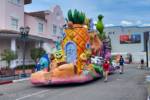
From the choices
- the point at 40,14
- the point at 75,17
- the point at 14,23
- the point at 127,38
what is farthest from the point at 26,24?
the point at 127,38

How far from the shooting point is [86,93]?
17391 millimetres

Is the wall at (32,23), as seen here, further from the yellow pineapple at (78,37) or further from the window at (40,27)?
the yellow pineapple at (78,37)

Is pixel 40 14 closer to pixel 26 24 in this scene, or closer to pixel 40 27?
pixel 40 27

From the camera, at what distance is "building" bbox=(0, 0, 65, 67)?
35.0 metres

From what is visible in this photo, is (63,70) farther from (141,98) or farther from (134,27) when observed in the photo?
(134,27)

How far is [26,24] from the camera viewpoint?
133 feet

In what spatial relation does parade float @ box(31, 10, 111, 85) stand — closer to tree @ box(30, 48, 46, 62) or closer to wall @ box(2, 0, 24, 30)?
tree @ box(30, 48, 46, 62)

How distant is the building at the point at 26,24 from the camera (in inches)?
1380

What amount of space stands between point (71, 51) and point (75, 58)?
A: 2.12 feet

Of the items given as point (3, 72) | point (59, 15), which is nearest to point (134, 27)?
point (59, 15)

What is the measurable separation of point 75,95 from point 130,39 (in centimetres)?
7958

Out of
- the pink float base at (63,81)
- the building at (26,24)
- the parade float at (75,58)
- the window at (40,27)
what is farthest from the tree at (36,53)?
the pink float base at (63,81)

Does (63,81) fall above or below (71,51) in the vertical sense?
below

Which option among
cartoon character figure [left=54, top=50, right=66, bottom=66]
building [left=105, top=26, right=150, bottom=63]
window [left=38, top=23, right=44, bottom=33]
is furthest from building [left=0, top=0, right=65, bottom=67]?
building [left=105, top=26, right=150, bottom=63]
